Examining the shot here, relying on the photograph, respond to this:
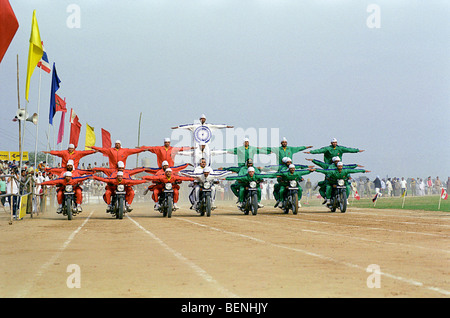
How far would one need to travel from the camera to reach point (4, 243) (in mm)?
13391

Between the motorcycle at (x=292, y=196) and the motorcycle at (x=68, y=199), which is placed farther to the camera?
the motorcycle at (x=292, y=196)

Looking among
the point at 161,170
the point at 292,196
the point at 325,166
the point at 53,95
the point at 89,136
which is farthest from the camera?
the point at 89,136

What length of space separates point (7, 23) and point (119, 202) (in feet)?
25.6

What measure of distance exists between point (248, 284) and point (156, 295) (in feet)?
4.26

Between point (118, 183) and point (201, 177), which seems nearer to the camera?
point (118, 183)

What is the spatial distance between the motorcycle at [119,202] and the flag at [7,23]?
7078mm

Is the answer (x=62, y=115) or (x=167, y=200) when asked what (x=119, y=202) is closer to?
(x=167, y=200)

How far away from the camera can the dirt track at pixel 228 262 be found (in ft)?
23.9

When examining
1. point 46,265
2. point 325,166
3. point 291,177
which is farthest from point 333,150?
point 46,265

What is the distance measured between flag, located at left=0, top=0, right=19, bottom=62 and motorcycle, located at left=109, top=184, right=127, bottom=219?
7.08m

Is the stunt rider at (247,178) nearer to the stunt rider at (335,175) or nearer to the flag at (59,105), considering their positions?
the stunt rider at (335,175)

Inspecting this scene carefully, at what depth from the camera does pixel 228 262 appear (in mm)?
9742

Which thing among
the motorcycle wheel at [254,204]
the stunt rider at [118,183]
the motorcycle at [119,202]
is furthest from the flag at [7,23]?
the motorcycle wheel at [254,204]
